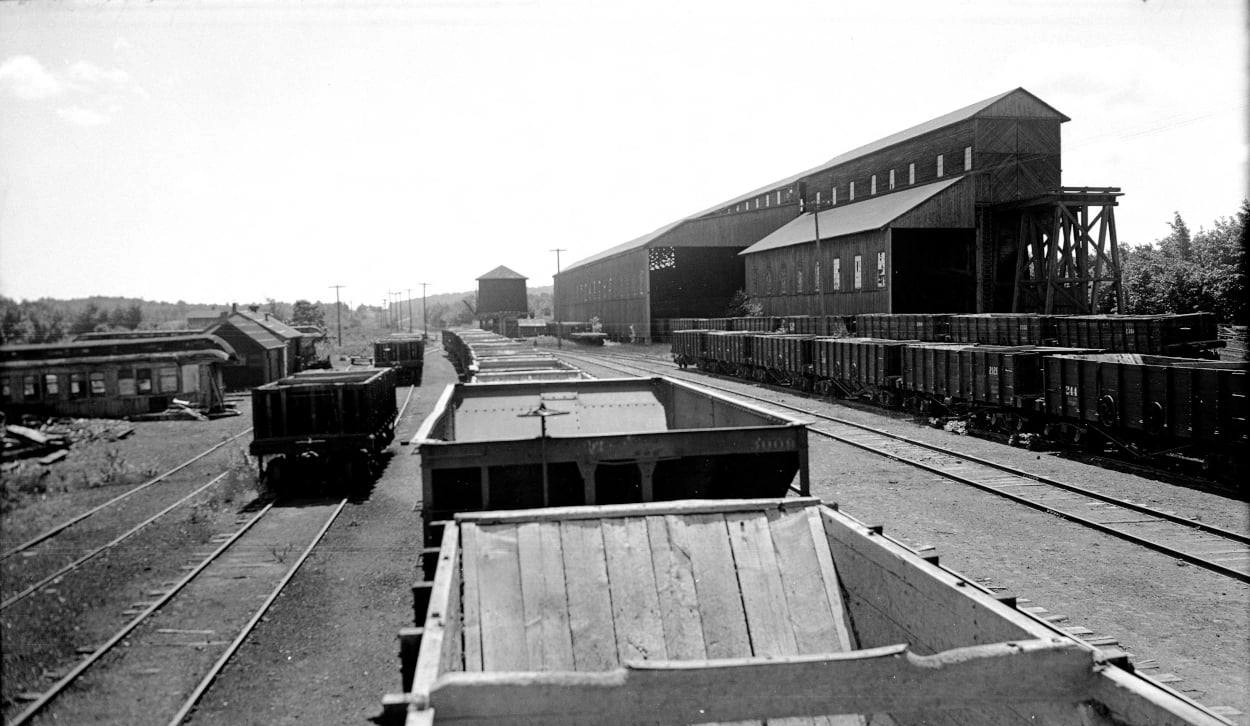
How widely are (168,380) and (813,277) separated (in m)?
31.8

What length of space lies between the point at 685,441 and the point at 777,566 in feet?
5.23

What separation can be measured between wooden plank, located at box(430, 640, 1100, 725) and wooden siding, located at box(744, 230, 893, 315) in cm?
3388

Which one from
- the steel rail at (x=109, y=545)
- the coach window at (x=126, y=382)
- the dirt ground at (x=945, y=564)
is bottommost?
the dirt ground at (x=945, y=564)

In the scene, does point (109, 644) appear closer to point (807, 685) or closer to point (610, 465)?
point (610, 465)

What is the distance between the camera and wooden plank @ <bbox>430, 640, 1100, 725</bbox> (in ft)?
10.4

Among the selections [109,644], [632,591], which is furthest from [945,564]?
[109,644]

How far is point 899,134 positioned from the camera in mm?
46812

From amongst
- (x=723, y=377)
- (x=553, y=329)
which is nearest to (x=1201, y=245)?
(x=723, y=377)

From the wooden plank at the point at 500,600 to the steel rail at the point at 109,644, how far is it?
3601 mm

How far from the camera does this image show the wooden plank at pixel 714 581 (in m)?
4.92

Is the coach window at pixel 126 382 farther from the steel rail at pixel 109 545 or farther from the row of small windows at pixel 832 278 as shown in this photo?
the row of small windows at pixel 832 278

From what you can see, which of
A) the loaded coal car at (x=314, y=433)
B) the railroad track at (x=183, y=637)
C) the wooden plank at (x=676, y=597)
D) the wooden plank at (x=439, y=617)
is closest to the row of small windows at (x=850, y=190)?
the loaded coal car at (x=314, y=433)

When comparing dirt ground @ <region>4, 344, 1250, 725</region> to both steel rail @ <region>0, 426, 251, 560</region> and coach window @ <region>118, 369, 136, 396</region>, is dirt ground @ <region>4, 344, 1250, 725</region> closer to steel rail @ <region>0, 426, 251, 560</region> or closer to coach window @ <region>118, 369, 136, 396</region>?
steel rail @ <region>0, 426, 251, 560</region>

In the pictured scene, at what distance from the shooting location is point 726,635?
16.2 ft
